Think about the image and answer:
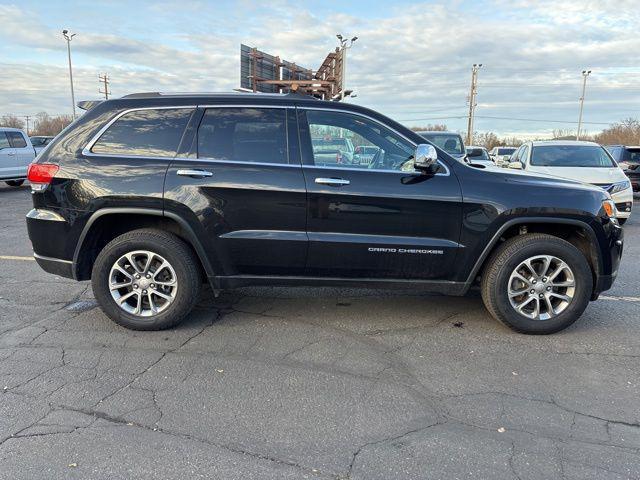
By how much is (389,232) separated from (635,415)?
2031 mm

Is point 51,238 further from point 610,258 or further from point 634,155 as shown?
point 634,155

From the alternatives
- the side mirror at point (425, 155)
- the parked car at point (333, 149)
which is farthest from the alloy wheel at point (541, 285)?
the parked car at point (333, 149)

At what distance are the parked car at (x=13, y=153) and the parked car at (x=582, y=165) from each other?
14.2 m

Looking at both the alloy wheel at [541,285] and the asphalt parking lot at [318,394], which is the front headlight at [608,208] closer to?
the alloy wheel at [541,285]

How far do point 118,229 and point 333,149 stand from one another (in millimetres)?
2017

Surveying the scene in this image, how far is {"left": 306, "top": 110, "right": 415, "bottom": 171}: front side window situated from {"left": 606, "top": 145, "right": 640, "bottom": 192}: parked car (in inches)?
523

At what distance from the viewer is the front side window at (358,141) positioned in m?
4.07

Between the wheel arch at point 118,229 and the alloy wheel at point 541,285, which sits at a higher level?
the wheel arch at point 118,229

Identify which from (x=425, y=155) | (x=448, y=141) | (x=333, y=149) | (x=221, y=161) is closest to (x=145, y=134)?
(x=221, y=161)

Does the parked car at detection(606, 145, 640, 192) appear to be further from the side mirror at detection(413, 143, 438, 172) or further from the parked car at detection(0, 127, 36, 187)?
the parked car at detection(0, 127, 36, 187)

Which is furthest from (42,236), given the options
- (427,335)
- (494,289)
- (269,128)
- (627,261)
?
(627,261)

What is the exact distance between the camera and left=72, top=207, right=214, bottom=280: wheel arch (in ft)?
13.2

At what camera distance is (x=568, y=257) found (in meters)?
4.06

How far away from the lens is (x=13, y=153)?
15023mm
